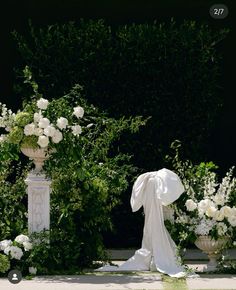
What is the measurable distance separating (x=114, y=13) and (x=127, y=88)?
138 cm

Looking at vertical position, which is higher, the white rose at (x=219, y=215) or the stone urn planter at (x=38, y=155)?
the stone urn planter at (x=38, y=155)

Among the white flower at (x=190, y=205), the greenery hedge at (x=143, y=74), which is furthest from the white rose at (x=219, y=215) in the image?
the greenery hedge at (x=143, y=74)

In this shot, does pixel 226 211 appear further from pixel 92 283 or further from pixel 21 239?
pixel 21 239

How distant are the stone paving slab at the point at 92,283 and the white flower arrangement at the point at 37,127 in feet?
4.33

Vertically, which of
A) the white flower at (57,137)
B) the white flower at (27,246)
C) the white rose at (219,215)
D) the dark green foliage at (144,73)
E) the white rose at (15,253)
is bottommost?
the white rose at (15,253)

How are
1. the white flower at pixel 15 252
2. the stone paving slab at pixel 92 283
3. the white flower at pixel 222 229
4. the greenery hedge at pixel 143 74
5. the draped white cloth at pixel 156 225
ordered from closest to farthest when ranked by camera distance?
1. the stone paving slab at pixel 92 283
2. the white flower at pixel 15 252
3. the white flower at pixel 222 229
4. the draped white cloth at pixel 156 225
5. the greenery hedge at pixel 143 74

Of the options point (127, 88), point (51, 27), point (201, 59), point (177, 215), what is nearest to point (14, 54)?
point (51, 27)

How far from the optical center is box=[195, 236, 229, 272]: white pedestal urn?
984 centimetres

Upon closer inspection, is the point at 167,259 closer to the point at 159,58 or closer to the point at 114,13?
the point at 159,58

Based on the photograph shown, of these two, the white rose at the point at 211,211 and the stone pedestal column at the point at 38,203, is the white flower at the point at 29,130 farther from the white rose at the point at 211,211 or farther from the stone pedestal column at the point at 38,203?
the white rose at the point at 211,211

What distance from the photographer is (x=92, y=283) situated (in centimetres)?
906

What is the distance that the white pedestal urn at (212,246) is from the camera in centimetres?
984

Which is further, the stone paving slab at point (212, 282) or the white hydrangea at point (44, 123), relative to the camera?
the white hydrangea at point (44, 123)

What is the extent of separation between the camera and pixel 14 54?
12.8 meters
